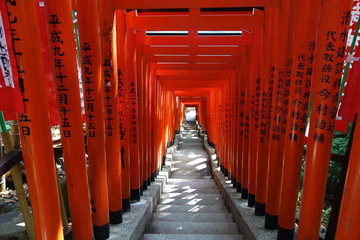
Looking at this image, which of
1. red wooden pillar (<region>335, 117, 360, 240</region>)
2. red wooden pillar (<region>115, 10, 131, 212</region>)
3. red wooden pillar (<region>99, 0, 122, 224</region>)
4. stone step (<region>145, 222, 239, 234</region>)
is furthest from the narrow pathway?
red wooden pillar (<region>335, 117, 360, 240</region>)

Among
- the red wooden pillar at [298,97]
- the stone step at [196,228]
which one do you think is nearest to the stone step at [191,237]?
the stone step at [196,228]

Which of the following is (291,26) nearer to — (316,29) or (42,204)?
(316,29)

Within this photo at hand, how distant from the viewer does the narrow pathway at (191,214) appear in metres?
4.16

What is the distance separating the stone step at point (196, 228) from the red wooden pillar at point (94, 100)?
5.66ft

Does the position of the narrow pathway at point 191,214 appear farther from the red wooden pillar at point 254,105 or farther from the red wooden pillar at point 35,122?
the red wooden pillar at point 35,122

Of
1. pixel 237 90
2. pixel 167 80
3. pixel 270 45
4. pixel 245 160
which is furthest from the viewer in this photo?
pixel 167 80

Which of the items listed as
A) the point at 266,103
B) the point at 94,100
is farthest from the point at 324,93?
the point at 94,100

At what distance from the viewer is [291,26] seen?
322 centimetres

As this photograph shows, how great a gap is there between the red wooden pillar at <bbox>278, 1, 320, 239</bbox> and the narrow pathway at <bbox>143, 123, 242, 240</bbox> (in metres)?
1.55

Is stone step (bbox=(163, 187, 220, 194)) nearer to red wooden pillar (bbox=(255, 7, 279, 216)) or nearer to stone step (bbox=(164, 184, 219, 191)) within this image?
stone step (bbox=(164, 184, 219, 191))

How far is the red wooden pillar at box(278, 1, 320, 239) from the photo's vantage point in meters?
2.63

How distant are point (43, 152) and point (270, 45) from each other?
135 inches

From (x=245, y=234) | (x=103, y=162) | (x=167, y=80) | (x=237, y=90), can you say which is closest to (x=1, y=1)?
(x=103, y=162)

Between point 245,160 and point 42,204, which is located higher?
point 42,204
